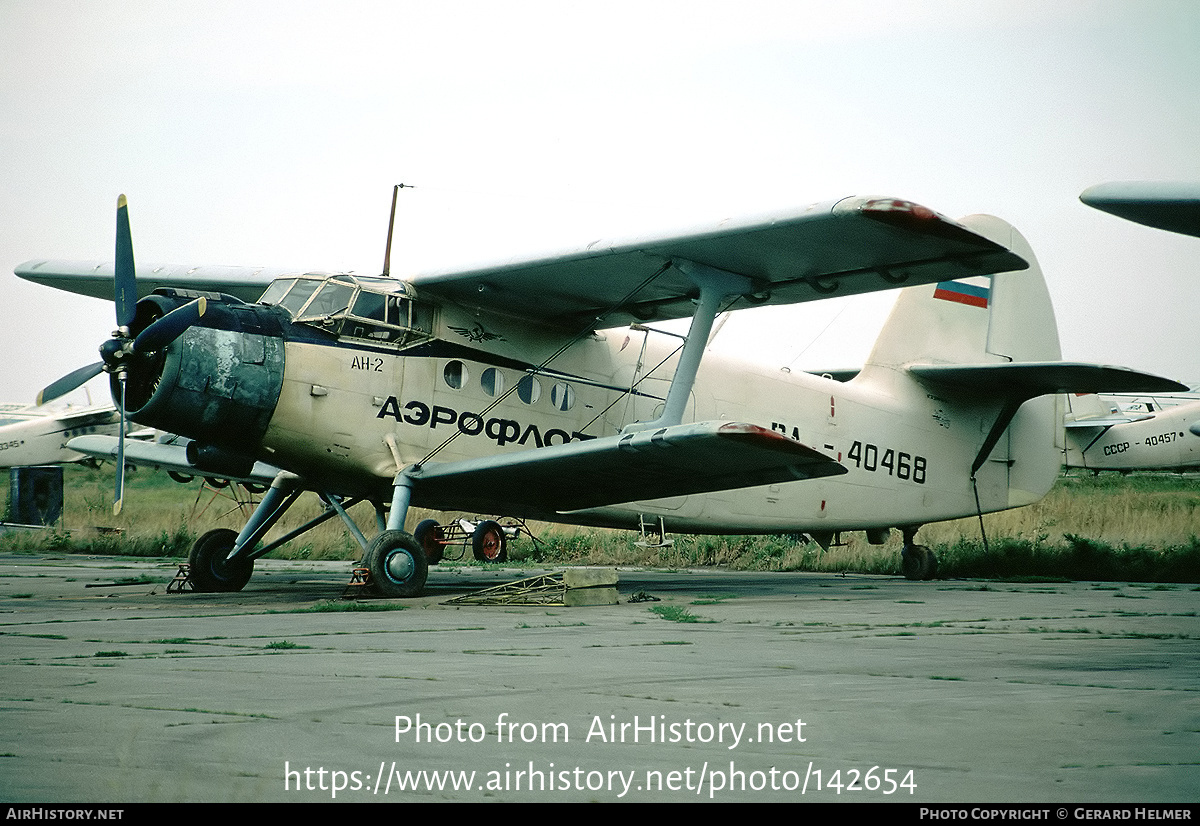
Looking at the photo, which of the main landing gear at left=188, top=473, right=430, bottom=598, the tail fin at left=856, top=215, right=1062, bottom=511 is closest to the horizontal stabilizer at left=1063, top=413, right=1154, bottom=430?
the tail fin at left=856, top=215, right=1062, bottom=511

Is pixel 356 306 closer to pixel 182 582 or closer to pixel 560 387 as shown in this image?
pixel 560 387

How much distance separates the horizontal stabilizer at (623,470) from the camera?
Result: 31.8 ft

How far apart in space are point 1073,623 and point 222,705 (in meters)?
5.88

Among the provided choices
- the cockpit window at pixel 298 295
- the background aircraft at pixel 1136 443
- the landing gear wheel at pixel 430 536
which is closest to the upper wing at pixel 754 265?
the cockpit window at pixel 298 295

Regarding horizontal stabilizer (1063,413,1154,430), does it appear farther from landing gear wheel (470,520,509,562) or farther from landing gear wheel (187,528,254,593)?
landing gear wheel (187,528,254,593)

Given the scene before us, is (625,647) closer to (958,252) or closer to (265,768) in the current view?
(265,768)

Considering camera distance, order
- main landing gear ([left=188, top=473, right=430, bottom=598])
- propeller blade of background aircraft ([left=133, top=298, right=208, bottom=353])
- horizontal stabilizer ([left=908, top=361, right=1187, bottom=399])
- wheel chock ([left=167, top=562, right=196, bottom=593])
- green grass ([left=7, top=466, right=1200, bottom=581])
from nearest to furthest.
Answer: propeller blade of background aircraft ([left=133, top=298, right=208, bottom=353])
main landing gear ([left=188, top=473, right=430, bottom=598])
wheel chock ([left=167, top=562, right=196, bottom=593])
horizontal stabilizer ([left=908, top=361, right=1187, bottom=399])
green grass ([left=7, top=466, right=1200, bottom=581])

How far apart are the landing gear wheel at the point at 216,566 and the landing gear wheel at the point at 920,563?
8045mm

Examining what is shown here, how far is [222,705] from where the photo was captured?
4.22 m

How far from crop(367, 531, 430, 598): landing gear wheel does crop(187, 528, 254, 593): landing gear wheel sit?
222 centimetres

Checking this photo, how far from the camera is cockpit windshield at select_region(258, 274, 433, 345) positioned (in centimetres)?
1056

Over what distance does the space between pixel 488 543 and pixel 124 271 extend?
27.1 feet

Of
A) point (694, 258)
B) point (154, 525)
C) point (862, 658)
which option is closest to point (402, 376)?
point (694, 258)

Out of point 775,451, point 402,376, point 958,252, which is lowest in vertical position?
point 775,451
